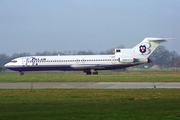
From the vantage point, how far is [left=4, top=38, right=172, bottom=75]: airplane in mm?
47531

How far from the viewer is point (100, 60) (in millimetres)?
47750

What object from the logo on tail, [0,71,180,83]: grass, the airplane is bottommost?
[0,71,180,83]: grass

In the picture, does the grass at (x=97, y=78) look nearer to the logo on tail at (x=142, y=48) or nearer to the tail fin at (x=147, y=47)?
the tail fin at (x=147, y=47)

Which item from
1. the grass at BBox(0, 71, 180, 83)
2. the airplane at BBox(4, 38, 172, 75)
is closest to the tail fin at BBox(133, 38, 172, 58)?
the airplane at BBox(4, 38, 172, 75)

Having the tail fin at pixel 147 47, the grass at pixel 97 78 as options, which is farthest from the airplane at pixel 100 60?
the grass at pixel 97 78

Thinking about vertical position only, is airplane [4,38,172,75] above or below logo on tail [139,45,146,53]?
below

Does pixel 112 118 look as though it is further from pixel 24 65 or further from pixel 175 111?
pixel 24 65

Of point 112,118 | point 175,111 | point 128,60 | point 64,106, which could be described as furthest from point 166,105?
point 128,60

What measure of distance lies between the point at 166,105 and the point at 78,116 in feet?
16.2

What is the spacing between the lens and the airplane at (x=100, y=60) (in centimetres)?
4753

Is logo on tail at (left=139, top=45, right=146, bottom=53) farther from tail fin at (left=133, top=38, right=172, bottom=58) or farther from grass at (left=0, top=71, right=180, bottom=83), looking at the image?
grass at (left=0, top=71, right=180, bottom=83)

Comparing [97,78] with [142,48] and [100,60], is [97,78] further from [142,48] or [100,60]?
[142,48]

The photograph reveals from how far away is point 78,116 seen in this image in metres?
10.7

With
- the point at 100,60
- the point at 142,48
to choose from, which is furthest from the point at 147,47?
the point at 100,60
